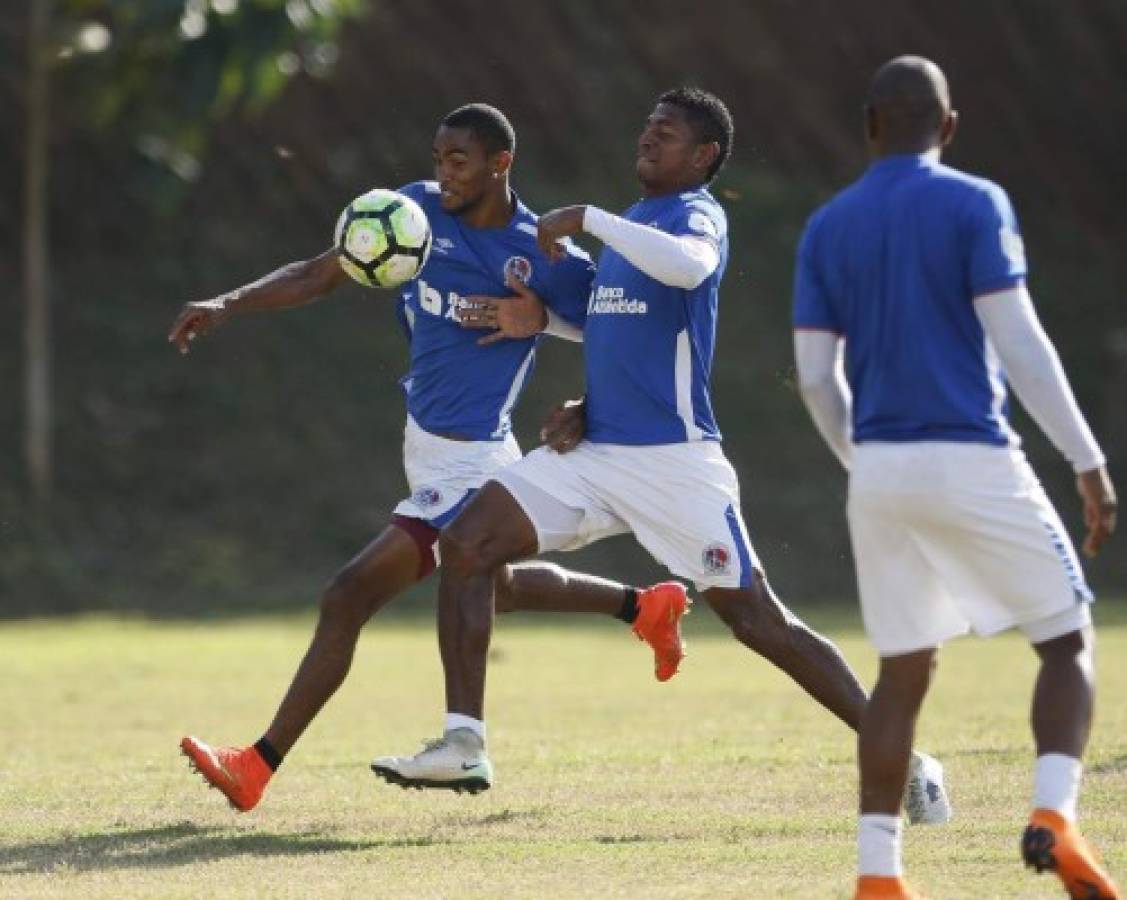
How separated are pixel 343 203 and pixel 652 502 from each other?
18.9m

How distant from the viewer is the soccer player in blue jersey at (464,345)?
375 inches

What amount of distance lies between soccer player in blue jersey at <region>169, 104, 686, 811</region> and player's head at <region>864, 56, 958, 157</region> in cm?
285

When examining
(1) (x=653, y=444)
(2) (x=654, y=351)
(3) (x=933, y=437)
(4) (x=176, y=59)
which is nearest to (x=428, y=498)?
(1) (x=653, y=444)

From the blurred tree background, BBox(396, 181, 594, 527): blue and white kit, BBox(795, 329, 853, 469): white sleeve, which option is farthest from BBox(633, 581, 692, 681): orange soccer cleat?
the blurred tree background

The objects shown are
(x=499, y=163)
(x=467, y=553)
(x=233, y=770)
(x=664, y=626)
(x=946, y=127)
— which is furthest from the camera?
(x=664, y=626)

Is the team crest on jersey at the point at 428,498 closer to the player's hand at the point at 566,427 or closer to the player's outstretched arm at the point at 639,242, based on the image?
the player's hand at the point at 566,427

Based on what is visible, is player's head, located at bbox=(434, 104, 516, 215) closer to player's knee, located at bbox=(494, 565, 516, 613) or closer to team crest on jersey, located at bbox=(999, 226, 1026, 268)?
player's knee, located at bbox=(494, 565, 516, 613)

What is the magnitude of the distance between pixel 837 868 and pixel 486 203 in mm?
3378

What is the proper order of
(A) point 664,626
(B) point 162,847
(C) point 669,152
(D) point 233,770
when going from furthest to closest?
(A) point 664,626, (C) point 669,152, (D) point 233,770, (B) point 162,847

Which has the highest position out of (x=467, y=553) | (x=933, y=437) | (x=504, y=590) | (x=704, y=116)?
(x=704, y=116)

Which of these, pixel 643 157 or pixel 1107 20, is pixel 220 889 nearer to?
pixel 643 157

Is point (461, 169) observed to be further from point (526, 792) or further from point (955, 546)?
point (955, 546)

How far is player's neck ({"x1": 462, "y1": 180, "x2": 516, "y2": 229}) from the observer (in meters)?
9.75

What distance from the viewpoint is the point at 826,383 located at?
697cm
